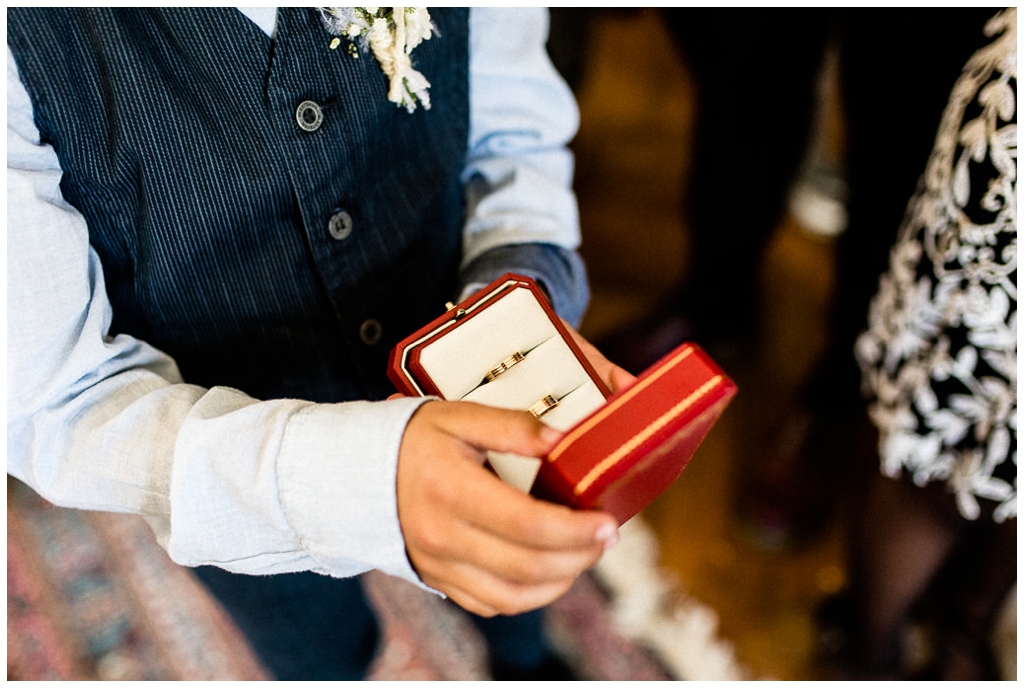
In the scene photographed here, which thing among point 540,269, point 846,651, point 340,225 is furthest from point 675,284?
point 340,225

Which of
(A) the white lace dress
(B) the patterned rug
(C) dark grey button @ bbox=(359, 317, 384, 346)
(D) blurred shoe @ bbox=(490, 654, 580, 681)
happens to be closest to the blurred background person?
(A) the white lace dress

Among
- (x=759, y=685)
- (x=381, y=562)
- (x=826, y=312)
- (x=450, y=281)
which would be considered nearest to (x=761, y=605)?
(x=759, y=685)

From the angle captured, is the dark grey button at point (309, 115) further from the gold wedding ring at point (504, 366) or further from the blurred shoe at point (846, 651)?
the blurred shoe at point (846, 651)

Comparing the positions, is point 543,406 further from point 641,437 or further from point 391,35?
point 391,35

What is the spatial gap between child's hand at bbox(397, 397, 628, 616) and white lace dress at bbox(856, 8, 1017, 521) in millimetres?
499

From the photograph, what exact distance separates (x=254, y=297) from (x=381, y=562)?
11.2 inches

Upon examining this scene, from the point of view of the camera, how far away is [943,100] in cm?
86

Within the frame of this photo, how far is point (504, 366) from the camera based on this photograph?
54 centimetres

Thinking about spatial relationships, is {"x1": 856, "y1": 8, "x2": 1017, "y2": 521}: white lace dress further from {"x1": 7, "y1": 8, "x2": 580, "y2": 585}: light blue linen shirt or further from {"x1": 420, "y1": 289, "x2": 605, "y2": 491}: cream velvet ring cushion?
{"x1": 7, "y1": 8, "x2": 580, "y2": 585}: light blue linen shirt

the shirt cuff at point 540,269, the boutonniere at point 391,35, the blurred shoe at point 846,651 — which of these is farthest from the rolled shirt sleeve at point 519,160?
the blurred shoe at point 846,651

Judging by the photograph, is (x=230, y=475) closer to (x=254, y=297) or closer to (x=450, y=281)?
(x=254, y=297)

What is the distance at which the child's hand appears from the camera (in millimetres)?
407

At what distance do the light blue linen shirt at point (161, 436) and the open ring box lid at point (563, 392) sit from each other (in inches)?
3.6

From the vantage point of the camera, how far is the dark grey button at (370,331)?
2.24 feet
